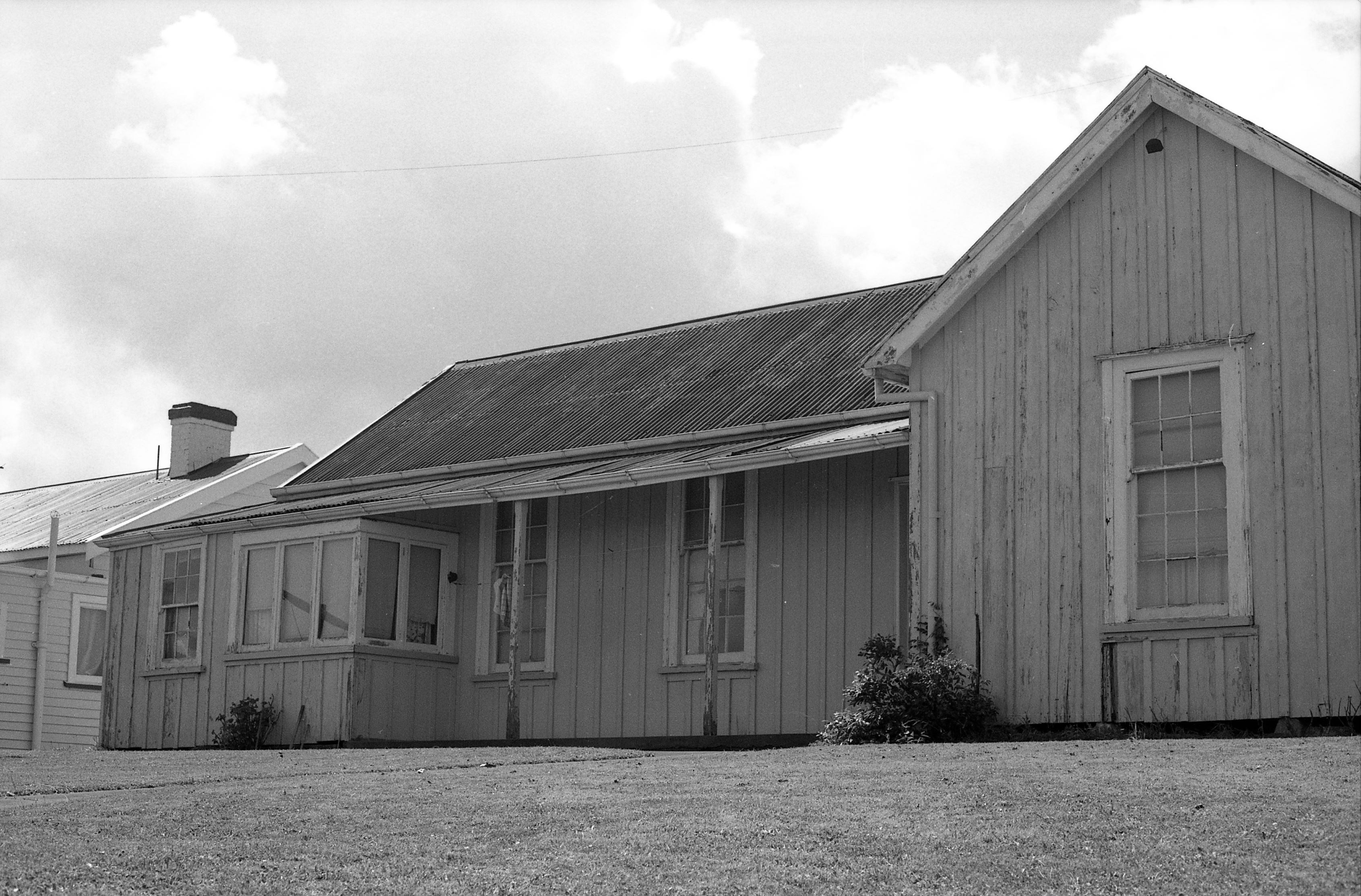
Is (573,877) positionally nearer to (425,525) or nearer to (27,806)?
(27,806)

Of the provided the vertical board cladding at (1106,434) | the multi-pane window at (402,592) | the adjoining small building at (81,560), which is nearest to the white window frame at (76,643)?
the adjoining small building at (81,560)

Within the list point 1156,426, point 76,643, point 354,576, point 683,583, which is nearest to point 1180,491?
point 1156,426

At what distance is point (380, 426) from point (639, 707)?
7463mm

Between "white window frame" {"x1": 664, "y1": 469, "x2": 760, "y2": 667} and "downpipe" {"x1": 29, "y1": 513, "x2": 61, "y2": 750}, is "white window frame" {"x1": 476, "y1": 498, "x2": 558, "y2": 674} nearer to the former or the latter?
"white window frame" {"x1": 664, "y1": 469, "x2": 760, "y2": 667}

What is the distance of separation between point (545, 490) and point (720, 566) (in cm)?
206

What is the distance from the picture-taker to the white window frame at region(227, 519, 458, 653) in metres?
20.2

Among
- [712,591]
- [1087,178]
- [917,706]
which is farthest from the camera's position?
[712,591]

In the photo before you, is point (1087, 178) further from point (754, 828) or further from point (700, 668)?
point (754, 828)

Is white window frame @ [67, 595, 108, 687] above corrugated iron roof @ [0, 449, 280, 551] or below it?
below

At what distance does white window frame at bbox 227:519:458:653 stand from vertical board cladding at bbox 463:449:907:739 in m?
0.61

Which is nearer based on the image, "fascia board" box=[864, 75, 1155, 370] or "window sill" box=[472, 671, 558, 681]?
"fascia board" box=[864, 75, 1155, 370]

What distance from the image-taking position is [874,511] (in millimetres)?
17672

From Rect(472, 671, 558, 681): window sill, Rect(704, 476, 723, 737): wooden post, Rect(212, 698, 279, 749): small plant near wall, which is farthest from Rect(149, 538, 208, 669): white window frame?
Rect(704, 476, 723, 737): wooden post

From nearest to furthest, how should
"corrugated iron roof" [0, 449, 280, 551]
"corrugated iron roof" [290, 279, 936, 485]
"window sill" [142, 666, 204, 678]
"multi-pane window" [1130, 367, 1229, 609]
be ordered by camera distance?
1. "multi-pane window" [1130, 367, 1229, 609]
2. "corrugated iron roof" [290, 279, 936, 485]
3. "window sill" [142, 666, 204, 678]
4. "corrugated iron roof" [0, 449, 280, 551]
